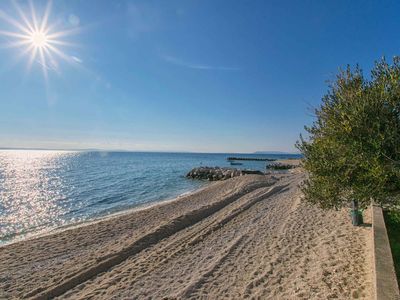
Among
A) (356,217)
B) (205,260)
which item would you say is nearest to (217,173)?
(356,217)

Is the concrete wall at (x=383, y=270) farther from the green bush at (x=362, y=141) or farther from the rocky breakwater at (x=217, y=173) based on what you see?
the rocky breakwater at (x=217, y=173)

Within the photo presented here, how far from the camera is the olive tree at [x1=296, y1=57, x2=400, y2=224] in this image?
19.6 ft

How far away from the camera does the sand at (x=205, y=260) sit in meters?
7.50

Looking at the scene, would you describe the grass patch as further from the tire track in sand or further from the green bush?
the tire track in sand

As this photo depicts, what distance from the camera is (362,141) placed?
629 cm

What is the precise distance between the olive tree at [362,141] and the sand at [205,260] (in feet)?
8.23

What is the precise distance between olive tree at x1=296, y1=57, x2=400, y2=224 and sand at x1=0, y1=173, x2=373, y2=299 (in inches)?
98.8

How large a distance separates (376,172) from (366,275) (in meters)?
3.58

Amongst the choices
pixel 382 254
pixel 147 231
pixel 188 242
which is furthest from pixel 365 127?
pixel 147 231

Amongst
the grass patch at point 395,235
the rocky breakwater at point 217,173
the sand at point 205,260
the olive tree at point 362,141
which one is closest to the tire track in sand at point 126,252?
the sand at point 205,260

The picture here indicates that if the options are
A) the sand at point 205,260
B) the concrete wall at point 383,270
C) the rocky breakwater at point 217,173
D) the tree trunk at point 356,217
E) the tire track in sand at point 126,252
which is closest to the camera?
the concrete wall at point 383,270

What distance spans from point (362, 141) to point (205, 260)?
681 centimetres

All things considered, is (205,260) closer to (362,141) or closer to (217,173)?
(362,141)

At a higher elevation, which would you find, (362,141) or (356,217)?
(362,141)
